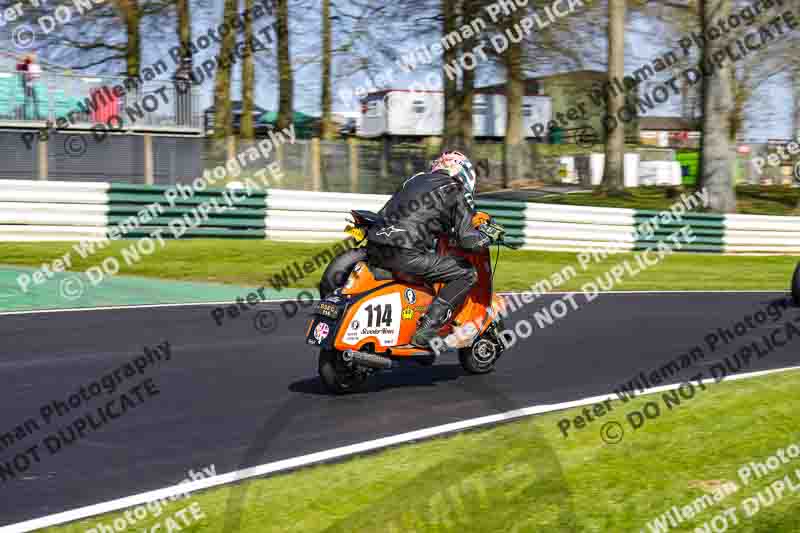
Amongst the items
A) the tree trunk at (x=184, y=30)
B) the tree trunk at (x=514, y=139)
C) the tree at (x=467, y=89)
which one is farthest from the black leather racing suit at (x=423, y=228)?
the tree trunk at (x=514, y=139)

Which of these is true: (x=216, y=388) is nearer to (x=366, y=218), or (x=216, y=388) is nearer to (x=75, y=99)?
(x=366, y=218)

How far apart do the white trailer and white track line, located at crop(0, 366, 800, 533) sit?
35673 mm

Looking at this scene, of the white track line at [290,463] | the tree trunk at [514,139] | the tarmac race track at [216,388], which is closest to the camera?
the white track line at [290,463]

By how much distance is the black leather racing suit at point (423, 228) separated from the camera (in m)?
7.84

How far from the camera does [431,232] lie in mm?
8023

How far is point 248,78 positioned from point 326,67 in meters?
2.56

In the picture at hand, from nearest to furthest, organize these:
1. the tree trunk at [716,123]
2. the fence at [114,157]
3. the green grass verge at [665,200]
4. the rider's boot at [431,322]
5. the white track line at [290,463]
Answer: the white track line at [290,463]
the rider's boot at [431,322]
the fence at [114,157]
the tree trunk at [716,123]
the green grass verge at [665,200]

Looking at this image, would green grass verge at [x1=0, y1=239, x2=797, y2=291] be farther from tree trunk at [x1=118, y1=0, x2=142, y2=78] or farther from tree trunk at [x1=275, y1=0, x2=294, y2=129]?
tree trunk at [x1=275, y1=0, x2=294, y2=129]

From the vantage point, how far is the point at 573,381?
860 cm

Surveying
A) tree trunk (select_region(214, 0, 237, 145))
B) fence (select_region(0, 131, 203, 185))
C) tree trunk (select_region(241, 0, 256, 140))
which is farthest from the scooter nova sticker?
tree trunk (select_region(241, 0, 256, 140))

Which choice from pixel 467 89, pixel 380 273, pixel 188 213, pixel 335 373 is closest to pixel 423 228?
pixel 380 273

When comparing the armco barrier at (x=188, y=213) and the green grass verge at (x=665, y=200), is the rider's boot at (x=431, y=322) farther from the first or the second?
the green grass verge at (x=665, y=200)

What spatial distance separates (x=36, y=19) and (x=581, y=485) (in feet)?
75.0

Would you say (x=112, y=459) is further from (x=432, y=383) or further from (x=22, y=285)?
(x=22, y=285)
